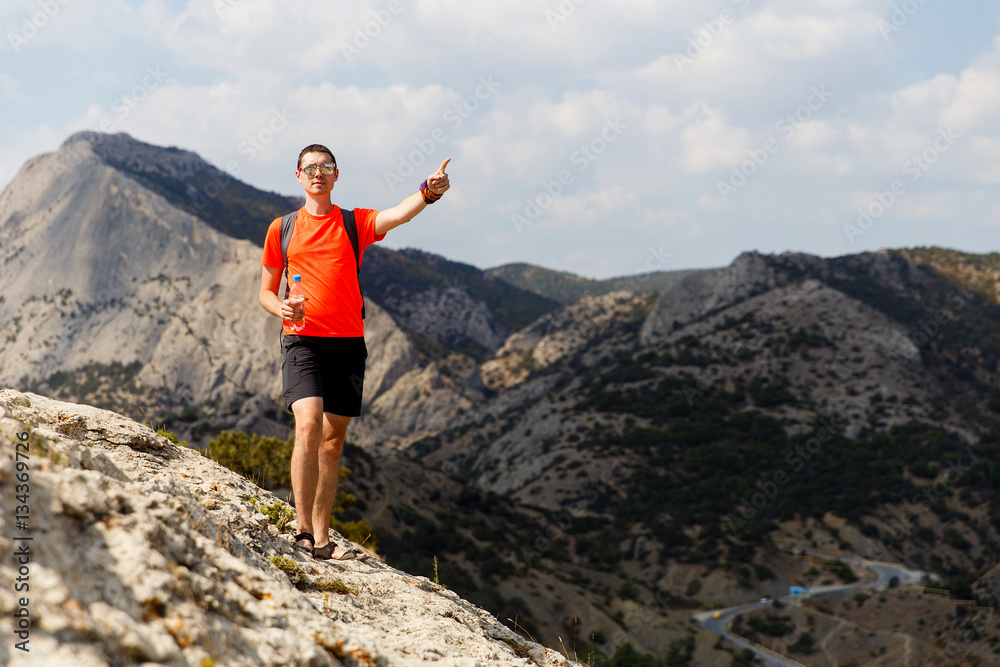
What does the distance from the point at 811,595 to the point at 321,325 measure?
60.4 m

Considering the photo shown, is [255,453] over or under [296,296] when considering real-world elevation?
under

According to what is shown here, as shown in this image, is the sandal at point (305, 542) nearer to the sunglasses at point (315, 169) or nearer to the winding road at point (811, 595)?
the sunglasses at point (315, 169)

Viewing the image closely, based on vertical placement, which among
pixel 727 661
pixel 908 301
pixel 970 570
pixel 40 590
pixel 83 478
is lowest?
pixel 727 661

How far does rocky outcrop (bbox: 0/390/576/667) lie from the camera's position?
7.49 feet

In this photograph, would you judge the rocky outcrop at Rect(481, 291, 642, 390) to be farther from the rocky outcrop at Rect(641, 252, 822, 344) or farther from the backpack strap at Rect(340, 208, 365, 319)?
the backpack strap at Rect(340, 208, 365, 319)

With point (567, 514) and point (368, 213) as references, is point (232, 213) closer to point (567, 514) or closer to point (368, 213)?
point (567, 514)

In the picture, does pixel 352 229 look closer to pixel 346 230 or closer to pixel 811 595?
pixel 346 230

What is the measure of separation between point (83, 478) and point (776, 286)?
11986 cm

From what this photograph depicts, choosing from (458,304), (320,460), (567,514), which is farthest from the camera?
(458,304)

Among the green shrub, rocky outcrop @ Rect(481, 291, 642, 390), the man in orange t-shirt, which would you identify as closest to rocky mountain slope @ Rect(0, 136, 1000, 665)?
rocky outcrop @ Rect(481, 291, 642, 390)


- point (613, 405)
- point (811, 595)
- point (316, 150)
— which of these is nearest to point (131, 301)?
point (613, 405)

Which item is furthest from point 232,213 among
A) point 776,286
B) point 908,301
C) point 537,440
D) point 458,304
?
point 908,301

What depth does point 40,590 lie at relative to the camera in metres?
2.27

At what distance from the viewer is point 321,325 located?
493 centimetres
